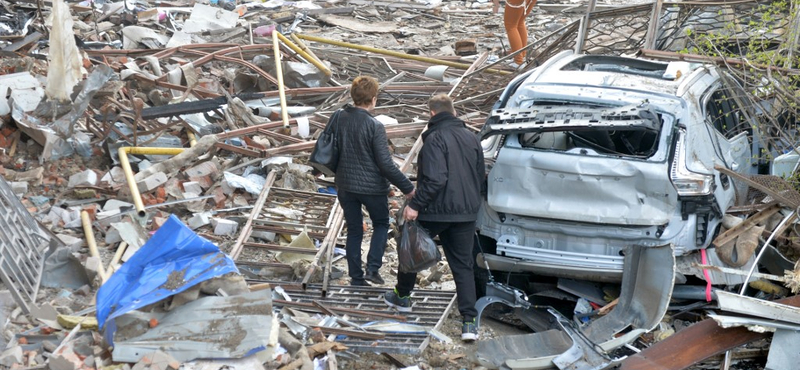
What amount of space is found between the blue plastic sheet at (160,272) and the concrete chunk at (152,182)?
3.65 metres

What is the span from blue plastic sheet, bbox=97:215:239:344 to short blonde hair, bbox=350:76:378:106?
1919 millimetres

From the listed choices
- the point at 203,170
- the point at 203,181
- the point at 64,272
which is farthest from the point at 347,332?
the point at 203,170

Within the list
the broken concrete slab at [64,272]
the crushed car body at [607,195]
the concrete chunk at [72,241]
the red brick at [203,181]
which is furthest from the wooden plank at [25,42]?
the crushed car body at [607,195]

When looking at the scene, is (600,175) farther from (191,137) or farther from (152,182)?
(191,137)

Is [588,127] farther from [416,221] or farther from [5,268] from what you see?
[5,268]

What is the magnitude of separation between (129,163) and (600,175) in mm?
5364

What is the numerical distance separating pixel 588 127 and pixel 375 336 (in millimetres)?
2141

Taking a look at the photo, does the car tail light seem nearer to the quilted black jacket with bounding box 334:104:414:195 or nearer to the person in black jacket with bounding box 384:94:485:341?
the person in black jacket with bounding box 384:94:485:341

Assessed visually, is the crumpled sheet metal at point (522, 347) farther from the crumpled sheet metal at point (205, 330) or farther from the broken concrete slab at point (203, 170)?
the broken concrete slab at point (203, 170)

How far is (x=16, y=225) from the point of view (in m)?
7.10

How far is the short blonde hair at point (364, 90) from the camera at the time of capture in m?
7.02

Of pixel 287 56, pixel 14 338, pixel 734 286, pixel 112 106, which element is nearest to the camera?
pixel 14 338

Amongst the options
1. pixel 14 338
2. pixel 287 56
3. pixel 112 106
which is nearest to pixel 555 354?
pixel 14 338

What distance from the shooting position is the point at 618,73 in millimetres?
7758
